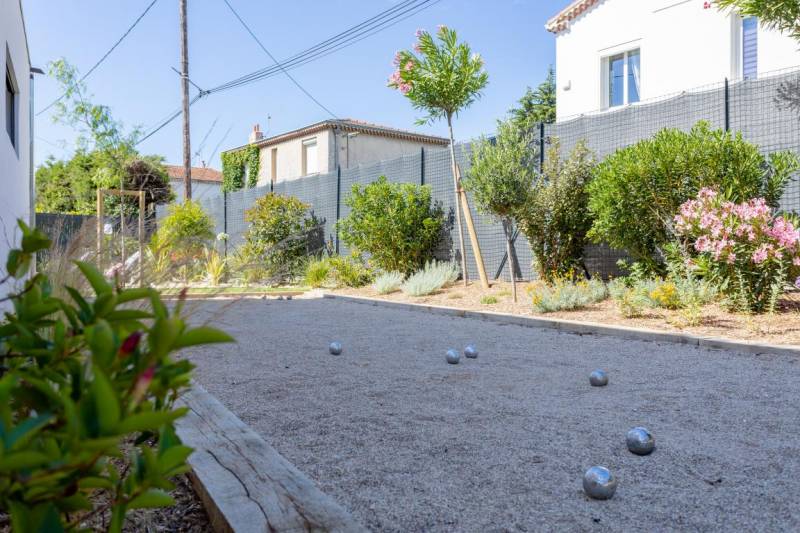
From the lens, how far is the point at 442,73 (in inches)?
352

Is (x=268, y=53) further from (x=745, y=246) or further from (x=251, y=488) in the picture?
(x=251, y=488)

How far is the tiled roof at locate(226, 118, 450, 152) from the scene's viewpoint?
21.8 metres

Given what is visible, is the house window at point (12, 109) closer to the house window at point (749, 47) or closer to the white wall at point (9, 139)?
the white wall at point (9, 139)

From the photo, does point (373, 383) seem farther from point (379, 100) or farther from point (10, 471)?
point (379, 100)

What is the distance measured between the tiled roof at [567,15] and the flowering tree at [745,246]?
25.2 feet

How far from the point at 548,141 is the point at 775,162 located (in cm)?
315

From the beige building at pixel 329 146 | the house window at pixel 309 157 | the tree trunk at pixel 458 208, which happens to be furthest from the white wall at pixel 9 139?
the house window at pixel 309 157

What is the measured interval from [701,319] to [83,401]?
5.89 metres

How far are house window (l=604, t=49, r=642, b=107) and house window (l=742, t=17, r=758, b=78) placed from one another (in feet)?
6.27

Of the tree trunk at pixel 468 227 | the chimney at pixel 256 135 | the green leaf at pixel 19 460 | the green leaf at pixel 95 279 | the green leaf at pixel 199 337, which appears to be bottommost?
the green leaf at pixel 19 460

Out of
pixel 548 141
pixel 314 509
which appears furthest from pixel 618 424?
pixel 548 141

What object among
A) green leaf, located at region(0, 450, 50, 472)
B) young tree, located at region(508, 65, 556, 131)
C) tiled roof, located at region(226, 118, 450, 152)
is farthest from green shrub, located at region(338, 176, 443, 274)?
young tree, located at region(508, 65, 556, 131)

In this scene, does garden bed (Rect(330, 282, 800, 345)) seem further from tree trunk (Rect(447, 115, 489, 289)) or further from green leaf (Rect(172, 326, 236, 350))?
green leaf (Rect(172, 326, 236, 350))

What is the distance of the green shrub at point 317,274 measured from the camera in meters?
12.0
